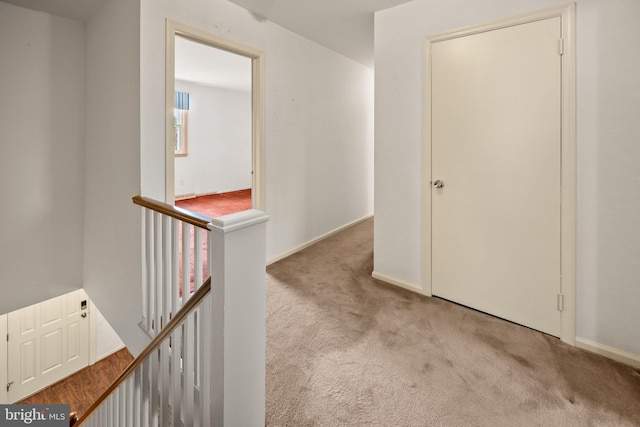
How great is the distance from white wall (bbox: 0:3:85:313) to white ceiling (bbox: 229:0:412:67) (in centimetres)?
174

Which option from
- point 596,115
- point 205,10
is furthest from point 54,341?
point 596,115

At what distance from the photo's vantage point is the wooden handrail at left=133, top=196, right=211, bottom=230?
1.38m

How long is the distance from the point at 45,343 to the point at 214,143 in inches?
192

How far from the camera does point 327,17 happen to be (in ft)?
9.66

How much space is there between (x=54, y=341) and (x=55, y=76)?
10.7 ft

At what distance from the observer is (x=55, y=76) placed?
285 centimetres

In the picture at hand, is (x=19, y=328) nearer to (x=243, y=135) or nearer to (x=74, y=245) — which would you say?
(x=74, y=245)

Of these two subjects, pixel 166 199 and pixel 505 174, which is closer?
pixel 505 174

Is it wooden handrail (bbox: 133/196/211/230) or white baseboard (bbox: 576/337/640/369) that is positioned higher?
wooden handrail (bbox: 133/196/211/230)

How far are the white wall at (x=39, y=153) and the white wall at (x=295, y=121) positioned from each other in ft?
4.58

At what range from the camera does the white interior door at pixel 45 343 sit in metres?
3.77

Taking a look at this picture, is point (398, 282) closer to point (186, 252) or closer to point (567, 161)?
point (567, 161)

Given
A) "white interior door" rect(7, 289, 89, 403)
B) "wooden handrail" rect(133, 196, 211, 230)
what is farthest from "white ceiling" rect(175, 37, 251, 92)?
"white interior door" rect(7, 289, 89, 403)

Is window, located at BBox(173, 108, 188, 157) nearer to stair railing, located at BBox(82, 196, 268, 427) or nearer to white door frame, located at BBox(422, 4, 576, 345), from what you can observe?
stair railing, located at BBox(82, 196, 268, 427)
